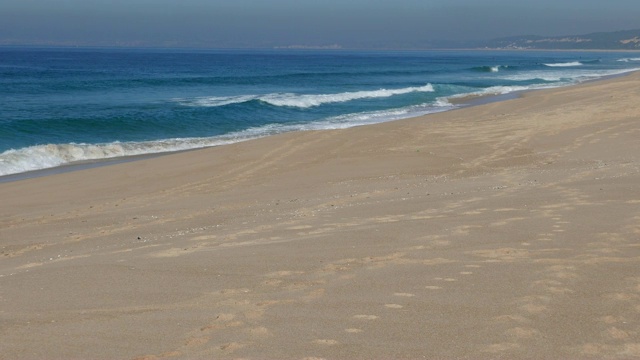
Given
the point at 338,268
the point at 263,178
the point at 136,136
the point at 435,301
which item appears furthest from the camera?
the point at 136,136

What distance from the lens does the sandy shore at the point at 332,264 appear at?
4469mm

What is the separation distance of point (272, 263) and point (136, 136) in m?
16.6

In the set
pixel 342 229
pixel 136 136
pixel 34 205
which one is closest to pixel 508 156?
pixel 342 229

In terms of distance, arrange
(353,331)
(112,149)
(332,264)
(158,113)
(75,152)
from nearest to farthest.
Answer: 1. (353,331)
2. (332,264)
3. (75,152)
4. (112,149)
5. (158,113)

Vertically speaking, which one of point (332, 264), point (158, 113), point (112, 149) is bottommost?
point (112, 149)

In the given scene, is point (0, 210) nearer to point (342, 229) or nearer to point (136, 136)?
point (342, 229)

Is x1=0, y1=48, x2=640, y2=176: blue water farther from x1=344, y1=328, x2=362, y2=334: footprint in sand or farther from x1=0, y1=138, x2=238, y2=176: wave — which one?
x1=344, y1=328, x2=362, y2=334: footprint in sand

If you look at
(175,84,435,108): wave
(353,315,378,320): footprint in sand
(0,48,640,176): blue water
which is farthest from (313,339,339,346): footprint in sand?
(175,84,435,108): wave

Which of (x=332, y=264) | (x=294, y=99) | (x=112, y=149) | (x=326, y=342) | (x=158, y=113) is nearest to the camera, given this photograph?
(x=326, y=342)

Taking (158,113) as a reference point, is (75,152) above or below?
below

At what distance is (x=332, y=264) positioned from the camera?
620 centimetres

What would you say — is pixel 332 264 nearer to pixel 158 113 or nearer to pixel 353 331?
pixel 353 331

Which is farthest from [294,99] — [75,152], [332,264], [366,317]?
[366,317]

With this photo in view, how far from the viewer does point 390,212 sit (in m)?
8.56
